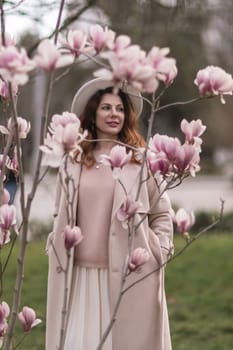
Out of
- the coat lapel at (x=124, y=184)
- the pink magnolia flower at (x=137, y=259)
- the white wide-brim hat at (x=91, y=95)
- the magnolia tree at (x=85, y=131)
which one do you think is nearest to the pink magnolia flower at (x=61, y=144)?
the magnolia tree at (x=85, y=131)

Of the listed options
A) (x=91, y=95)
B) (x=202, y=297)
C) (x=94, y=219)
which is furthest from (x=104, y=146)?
(x=202, y=297)

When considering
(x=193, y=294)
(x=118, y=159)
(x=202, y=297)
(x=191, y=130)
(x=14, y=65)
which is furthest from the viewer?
(x=193, y=294)

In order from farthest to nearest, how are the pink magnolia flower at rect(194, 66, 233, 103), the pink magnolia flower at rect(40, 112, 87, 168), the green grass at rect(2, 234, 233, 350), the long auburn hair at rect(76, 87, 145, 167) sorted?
the green grass at rect(2, 234, 233, 350) < the long auburn hair at rect(76, 87, 145, 167) < the pink magnolia flower at rect(194, 66, 233, 103) < the pink magnolia flower at rect(40, 112, 87, 168)

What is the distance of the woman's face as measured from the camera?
10.9 ft

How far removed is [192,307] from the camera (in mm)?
7062

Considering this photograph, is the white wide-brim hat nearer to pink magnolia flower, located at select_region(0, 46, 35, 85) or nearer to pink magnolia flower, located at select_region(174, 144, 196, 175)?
pink magnolia flower, located at select_region(174, 144, 196, 175)

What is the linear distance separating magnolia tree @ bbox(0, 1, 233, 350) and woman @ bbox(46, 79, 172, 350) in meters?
0.52

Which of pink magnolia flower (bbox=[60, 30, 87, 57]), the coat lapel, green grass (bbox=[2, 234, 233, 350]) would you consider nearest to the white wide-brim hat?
the coat lapel

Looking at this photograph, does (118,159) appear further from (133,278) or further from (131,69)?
(133,278)

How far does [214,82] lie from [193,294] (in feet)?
17.4

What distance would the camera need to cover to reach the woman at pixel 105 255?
131 inches

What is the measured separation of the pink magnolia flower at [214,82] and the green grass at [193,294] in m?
3.48

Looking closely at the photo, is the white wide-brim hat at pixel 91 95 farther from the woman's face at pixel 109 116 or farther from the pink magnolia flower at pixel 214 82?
the pink magnolia flower at pixel 214 82

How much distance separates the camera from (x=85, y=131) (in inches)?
90.6
